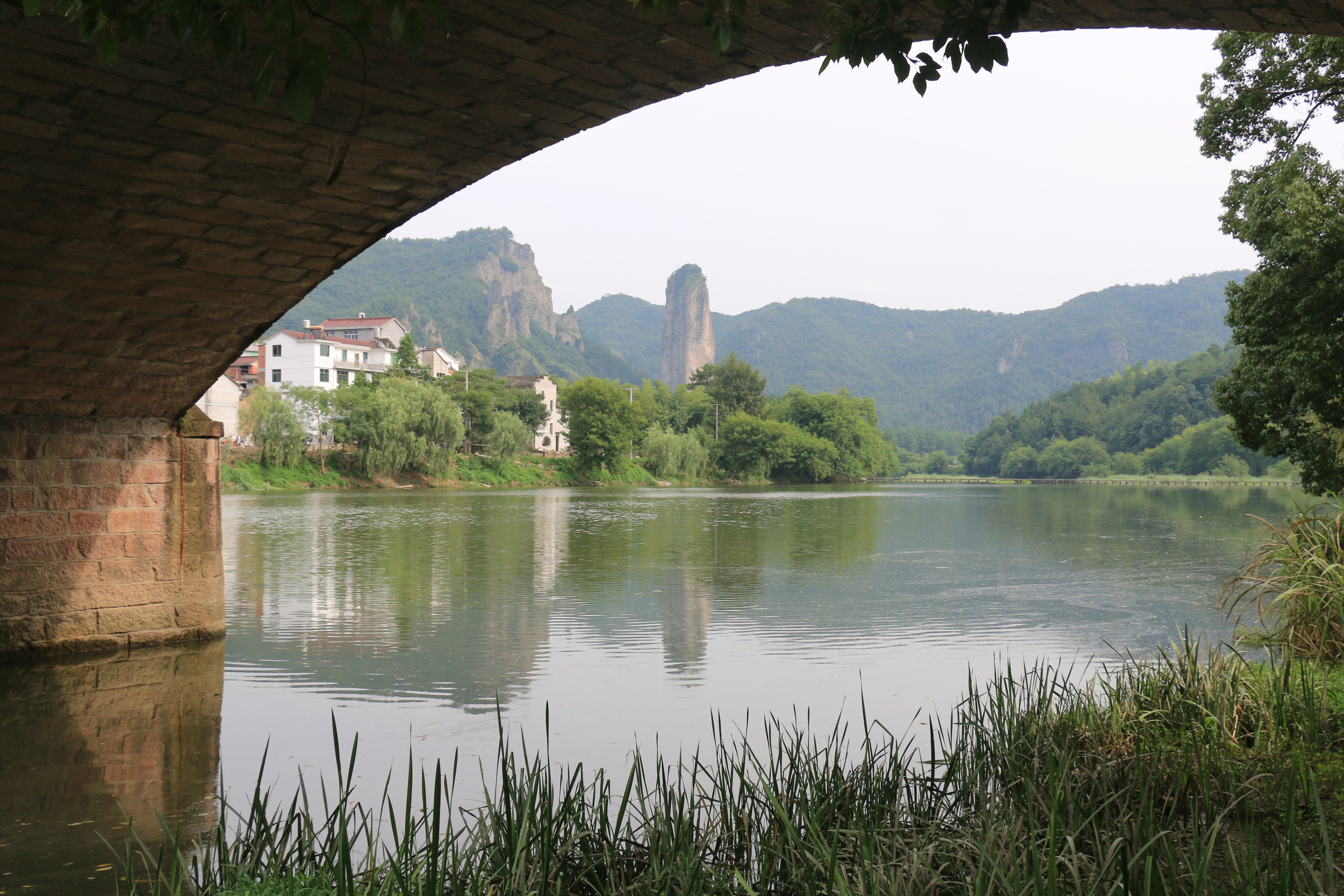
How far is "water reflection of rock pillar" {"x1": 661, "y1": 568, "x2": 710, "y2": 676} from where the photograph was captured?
842 centimetres

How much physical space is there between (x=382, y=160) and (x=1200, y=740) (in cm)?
480

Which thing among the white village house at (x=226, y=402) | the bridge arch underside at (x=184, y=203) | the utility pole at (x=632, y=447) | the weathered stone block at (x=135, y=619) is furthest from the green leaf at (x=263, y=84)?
the utility pole at (x=632, y=447)

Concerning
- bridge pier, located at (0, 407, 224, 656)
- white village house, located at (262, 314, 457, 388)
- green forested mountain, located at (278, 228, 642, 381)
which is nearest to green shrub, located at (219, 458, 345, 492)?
white village house, located at (262, 314, 457, 388)

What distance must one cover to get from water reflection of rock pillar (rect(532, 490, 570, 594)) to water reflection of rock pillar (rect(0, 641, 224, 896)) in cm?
568

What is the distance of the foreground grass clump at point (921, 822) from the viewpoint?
8.81ft

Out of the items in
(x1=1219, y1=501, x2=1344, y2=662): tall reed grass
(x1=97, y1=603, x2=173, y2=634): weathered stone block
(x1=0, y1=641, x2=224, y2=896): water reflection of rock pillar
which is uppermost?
(x1=1219, y1=501, x2=1344, y2=662): tall reed grass

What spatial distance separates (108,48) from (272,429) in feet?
149

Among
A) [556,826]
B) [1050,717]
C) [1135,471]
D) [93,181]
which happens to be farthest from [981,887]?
[1135,471]

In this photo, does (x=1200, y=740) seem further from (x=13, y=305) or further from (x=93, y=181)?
(x=13, y=305)

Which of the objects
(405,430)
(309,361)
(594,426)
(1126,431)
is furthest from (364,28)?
(1126,431)

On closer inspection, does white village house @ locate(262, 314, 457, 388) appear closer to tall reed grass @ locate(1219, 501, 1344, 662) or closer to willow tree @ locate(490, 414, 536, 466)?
willow tree @ locate(490, 414, 536, 466)

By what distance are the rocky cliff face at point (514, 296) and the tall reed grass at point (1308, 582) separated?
492 ft

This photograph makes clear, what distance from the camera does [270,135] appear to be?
4.54 m

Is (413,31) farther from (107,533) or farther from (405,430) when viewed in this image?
(405,430)
